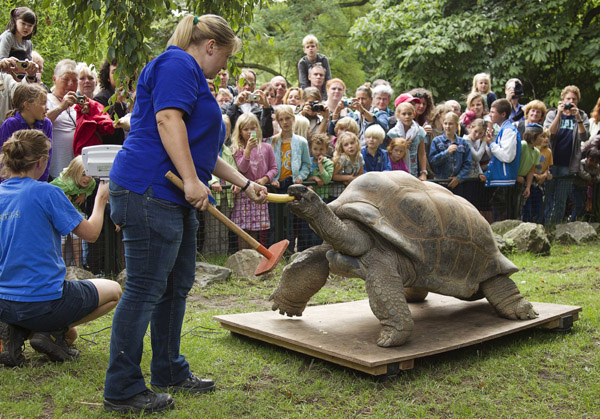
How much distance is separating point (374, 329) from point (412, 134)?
493 cm

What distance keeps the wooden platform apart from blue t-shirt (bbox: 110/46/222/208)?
1.60 m

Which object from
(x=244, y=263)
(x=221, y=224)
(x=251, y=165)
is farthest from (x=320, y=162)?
(x=244, y=263)

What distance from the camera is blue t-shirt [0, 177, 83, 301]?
411 centimetres

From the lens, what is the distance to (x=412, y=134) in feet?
30.3

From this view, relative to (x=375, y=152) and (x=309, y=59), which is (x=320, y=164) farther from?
(x=309, y=59)

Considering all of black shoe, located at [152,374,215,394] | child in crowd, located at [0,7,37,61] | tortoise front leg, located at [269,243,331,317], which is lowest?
black shoe, located at [152,374,215,394]

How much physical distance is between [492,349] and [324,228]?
1.76 m

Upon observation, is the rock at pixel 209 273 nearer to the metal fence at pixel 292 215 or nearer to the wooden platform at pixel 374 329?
the metal fence at pixel 292 215

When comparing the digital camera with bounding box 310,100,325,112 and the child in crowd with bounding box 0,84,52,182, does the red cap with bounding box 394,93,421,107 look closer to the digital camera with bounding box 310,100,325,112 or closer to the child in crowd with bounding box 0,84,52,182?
the digital camera with bounding box 310,100,325,112

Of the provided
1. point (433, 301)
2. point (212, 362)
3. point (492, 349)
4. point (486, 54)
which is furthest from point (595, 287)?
point (486, 54)

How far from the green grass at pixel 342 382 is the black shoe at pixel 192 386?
8 cm

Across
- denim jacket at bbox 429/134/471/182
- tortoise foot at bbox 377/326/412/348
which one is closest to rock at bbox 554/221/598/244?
denim jacket at bbox 429/134/471/182

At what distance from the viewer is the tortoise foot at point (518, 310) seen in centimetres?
512

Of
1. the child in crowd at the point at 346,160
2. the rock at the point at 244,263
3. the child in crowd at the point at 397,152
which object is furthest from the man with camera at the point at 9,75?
the child in crowd at the point at 397,152
